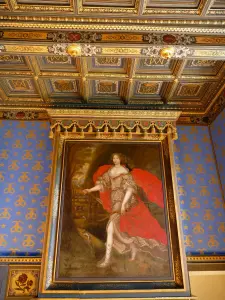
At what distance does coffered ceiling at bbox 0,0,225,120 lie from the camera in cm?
453

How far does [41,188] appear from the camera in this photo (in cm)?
652

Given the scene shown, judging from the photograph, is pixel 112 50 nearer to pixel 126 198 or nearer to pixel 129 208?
pixel 126 198

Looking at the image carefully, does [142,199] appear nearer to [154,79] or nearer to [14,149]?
[154,79]

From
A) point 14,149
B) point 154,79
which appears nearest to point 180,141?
point 154,79

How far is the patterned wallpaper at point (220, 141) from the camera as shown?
6504mm

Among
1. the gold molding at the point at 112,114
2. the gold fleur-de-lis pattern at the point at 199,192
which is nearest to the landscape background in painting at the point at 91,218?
the gold molding at the point at 112,114

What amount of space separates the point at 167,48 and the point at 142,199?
3.04m

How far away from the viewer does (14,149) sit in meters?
6.89

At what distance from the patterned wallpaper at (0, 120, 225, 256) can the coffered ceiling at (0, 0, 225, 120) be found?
941 millimetres

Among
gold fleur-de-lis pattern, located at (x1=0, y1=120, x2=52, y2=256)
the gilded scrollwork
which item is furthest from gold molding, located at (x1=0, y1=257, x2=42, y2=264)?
the gilded scrollwork

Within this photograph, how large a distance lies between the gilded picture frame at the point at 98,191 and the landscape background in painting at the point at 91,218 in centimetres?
2

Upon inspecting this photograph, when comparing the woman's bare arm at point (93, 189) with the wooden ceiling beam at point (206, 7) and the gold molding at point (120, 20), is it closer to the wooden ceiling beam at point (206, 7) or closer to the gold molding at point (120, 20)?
the gold molding at point (120, 20)

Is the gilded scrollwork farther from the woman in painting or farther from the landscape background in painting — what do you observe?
the woman in painting

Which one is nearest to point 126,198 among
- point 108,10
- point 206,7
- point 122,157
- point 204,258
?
point 122,157
